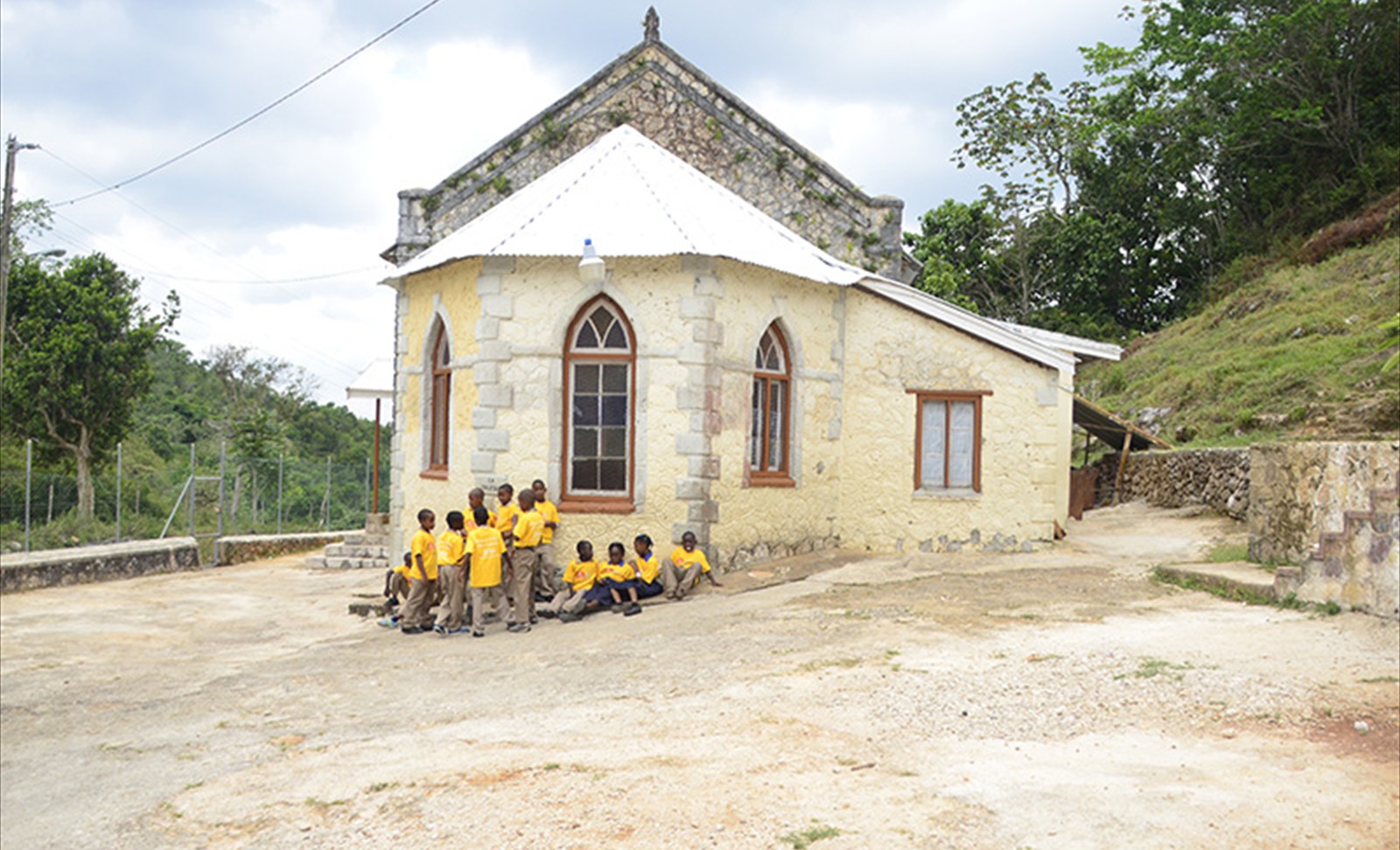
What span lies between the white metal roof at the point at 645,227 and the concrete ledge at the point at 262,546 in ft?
36.3

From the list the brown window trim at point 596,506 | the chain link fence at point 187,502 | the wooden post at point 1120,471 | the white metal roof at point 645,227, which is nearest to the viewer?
the brown window trim at point 596,506

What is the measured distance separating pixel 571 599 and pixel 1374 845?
775cm

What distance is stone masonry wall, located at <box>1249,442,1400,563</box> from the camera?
9078mm

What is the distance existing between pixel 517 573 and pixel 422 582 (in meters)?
1.02

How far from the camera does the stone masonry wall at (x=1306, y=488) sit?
29.8 ft

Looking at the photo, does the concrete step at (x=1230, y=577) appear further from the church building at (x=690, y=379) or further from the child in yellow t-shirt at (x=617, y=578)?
the child in yellow t-shirt at (x=617, y=578)

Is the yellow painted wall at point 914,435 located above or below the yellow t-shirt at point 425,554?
above

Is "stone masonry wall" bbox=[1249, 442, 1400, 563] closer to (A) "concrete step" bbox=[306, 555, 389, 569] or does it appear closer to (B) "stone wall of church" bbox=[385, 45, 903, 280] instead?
(B) "stone wall of church" bbox=[385, 45, 903, 280]

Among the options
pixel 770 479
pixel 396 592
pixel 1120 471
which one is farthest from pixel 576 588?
pixel 1120 471

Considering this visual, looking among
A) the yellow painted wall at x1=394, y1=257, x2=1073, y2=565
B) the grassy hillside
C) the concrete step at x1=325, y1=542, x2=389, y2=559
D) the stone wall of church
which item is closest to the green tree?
the concrete step at x1=325, y1=542, x2=389, y2=559

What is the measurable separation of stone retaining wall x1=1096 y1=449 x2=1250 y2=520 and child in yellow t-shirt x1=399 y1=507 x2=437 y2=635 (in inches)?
415

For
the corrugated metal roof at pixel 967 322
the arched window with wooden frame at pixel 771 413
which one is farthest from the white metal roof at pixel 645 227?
the arched window with wooden frame at pixel 771 413

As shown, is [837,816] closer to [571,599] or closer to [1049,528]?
[571,599]

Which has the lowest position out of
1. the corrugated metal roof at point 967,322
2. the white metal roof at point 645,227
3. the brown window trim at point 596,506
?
the brown window trim at point 596,506
